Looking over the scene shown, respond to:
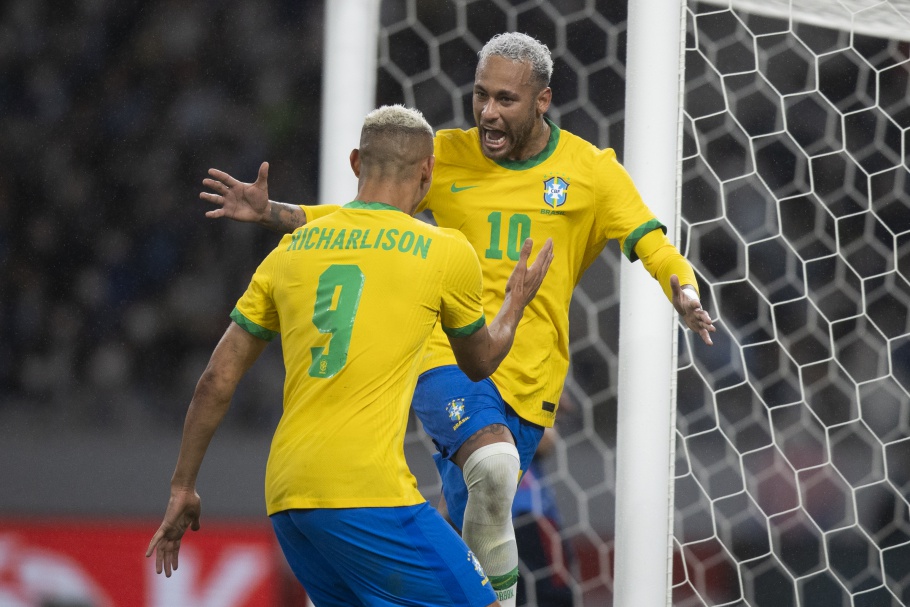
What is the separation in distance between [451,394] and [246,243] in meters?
3.20

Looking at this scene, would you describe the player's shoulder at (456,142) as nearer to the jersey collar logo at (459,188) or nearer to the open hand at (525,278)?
the jersey collar logo at (459,188)

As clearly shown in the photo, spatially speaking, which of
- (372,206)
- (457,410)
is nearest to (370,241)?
(372,206)

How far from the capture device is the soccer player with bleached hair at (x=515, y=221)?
2.51 m

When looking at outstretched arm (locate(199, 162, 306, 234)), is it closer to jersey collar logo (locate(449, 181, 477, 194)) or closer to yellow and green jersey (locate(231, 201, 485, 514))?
jersey collar logo (locate(449, 181, 477, 194))

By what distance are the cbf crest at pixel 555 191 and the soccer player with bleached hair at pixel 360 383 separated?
647 millimetres

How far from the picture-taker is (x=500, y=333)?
208cm

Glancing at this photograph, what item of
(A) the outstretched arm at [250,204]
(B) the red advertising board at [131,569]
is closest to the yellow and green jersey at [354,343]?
(A) the outstretched arm at [250,204]

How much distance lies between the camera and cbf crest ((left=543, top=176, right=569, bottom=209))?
2619 millimetres

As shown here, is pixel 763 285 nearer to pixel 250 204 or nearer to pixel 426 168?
pixel 250 204

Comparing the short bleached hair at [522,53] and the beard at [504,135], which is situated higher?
the short bleached hair at [522,53]

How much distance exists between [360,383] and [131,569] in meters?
2.32

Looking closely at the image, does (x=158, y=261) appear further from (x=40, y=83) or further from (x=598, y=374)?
(x=598, y=374)

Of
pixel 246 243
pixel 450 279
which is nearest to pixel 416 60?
pixel 246 243

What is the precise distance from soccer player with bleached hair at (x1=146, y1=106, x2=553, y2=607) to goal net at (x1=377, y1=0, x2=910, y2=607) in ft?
8.21
